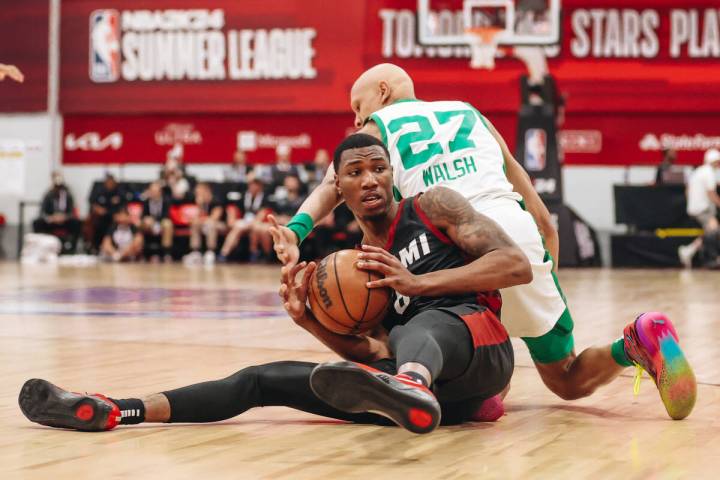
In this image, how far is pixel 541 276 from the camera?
411 centimetres

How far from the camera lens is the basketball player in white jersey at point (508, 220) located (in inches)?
155

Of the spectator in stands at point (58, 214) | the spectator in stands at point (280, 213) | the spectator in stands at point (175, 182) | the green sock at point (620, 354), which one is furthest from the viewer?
the spectator in stands at point (58, 214)

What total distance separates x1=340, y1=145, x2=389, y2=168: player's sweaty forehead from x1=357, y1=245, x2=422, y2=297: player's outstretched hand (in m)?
0.34

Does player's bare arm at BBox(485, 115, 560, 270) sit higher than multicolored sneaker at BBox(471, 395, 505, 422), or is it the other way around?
player's bare arm at BBox(485, 115, 560, 270)

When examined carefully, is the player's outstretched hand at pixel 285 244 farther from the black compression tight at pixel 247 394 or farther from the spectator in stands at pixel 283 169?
the spectator in stands at pixel 283 169

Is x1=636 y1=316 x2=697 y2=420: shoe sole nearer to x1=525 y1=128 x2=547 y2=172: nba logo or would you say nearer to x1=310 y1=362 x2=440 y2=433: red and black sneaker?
x1=310 y1=362 x2=440 y2=433: red and black sneaker

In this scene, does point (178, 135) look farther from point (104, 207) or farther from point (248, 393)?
point (248, 393)

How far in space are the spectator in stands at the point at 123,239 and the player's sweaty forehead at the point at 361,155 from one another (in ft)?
47.2

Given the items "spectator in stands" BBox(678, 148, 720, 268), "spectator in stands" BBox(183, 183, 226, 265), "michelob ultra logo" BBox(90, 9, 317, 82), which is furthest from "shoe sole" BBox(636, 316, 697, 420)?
"michelob ultra logo" BBox(90, 9, 317, 82)

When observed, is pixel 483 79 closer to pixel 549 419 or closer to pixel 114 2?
pixel 114 2

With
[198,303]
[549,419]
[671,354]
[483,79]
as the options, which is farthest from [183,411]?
[483,79]

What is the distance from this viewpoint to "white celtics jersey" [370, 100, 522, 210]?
13.6ft

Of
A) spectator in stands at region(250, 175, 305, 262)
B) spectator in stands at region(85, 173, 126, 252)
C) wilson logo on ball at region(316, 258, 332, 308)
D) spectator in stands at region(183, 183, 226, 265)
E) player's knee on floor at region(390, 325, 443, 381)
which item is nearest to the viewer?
player's knee on floor at region(390, 325, 443, 381)

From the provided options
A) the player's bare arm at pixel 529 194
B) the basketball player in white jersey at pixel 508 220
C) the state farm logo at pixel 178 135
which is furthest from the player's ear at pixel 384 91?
the state farm logo at pixel 178 135
